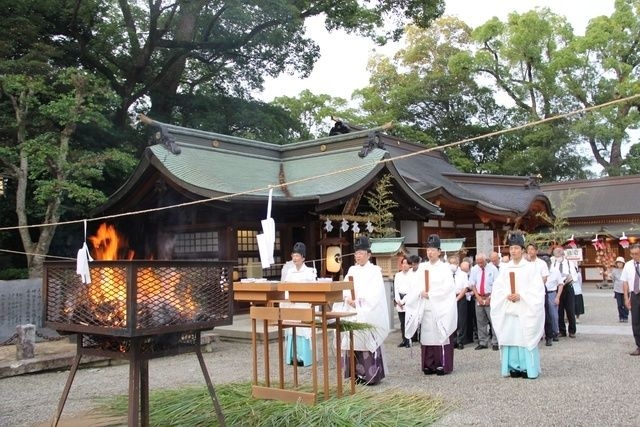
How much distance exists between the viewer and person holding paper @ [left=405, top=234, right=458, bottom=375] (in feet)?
24.2

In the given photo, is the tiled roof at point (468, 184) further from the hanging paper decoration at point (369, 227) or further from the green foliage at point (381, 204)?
the hanging paper decoration at point (369, 227)

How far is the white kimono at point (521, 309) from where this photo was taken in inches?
271

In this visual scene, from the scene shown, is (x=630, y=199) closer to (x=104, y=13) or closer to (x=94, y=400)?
(x=104, y=13)

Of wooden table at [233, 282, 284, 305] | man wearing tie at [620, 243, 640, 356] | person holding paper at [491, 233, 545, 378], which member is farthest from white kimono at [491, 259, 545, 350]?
wooden table at [233, 282, 284, 305]

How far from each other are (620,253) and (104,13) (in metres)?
23.3

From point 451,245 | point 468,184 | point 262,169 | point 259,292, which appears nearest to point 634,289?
point 451,245

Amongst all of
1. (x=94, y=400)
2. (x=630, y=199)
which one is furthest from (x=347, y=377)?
(x=630, y=199)

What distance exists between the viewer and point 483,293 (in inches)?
379

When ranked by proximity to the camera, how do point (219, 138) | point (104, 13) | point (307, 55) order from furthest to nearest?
point (307, 55) → point (104, 13) → point (219, 138)

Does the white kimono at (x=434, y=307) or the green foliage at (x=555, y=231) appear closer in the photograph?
the white kimono at (x=434, y=307)

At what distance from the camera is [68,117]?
39.6ft

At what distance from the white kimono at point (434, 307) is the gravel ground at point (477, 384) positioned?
1.79 ft

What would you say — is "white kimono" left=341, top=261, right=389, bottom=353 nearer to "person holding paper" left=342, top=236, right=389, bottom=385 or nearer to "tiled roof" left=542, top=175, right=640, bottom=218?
"person holding paper" left=342, top=236, right=389, bottom=385

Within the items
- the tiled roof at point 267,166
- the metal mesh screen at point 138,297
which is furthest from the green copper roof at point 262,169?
the metal mesh screen at point 138,297
